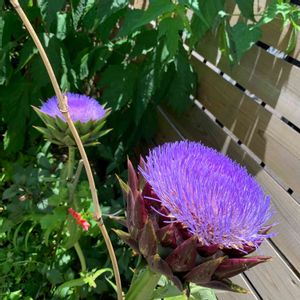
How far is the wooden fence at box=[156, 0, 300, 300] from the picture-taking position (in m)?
1.12

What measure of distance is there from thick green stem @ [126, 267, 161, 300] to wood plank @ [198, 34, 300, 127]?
1.89 feet

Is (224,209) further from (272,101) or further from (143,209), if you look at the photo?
(272,101)

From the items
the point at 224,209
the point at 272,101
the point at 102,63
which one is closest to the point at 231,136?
the point at 272,101

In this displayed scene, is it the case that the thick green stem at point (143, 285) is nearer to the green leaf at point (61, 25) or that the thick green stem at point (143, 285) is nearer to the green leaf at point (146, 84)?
the green leaf at point (146, 84)

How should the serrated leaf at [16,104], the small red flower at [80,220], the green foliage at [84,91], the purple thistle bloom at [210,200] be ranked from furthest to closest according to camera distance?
the serrated leaf at [16,104] → the green foliage at [84,91] → the small red flower at [80,220] → the purple thistle bloom at [210,200]

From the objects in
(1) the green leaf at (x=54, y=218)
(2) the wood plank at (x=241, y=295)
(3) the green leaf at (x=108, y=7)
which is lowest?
(2) the wood plank at (x=241, y=295)

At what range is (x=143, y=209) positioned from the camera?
0.67m

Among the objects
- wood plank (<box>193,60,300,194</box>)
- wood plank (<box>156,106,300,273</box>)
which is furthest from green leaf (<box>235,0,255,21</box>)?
wood plank (<box>156,106,300,273</box>)

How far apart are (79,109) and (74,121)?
0.05 m

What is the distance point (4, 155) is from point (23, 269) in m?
0.53

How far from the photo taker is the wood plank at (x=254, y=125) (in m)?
1.13

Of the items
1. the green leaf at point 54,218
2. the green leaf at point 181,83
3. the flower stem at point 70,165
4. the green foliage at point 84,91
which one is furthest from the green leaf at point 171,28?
the green leaf at point 54,218

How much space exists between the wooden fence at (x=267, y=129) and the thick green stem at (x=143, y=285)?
481 mm

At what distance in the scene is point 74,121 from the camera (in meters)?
1.11
